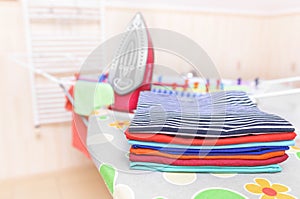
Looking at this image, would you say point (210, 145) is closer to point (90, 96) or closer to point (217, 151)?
point (217, 151)

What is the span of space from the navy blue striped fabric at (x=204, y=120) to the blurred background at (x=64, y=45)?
73 centimetres

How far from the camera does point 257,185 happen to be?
550 millimetres

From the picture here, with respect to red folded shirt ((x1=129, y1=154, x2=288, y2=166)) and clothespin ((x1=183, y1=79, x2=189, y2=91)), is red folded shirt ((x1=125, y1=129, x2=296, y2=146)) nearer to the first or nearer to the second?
red folded shirt ((x1=129, y1=154, x2=288, y2=166))

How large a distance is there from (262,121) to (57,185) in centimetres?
129

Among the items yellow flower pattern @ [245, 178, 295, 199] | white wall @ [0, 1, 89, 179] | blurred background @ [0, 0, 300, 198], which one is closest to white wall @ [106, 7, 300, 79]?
blurred background @ [0, 0, 300, 198]

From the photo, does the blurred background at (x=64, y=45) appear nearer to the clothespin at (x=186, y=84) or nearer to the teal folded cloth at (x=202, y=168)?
the clothespin at (x=186, y=84)

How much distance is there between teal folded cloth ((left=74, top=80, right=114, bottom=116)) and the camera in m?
0.99

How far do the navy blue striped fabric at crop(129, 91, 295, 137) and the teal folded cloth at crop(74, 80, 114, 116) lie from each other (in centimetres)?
26

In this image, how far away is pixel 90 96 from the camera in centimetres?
102

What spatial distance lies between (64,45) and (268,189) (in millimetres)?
1295

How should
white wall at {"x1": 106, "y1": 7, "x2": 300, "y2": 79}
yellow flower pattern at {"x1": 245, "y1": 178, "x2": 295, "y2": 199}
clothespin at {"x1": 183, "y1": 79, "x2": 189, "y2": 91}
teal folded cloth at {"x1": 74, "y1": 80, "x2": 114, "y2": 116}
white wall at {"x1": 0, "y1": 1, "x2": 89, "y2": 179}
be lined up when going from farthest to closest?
white wall at {"x1": 106, "y1": 7, "x2": 300, "y2": 79} → white wall at {"x1": 0, "y1": 1, "x2": 89, "y2": 179} → clothespin at {"x1": 183, "y1": 79, "x2": 189, "y2": 91} → teal folded cloth at {"x1": 74, "y1": 80, "x2": 114, "y2": 116} → yellow flower pattern at {"x1": 245, "y1": 178, "x2": 295, "y2": 199}

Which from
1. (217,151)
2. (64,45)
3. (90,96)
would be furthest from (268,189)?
(64,45)

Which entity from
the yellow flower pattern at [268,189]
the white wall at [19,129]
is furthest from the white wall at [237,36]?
the yellow flower pattern at [268,189]

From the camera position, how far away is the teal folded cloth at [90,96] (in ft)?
3.25
